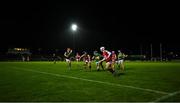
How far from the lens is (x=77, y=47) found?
111312 millimetres

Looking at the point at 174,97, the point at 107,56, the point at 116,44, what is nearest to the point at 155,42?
the point at 116,44

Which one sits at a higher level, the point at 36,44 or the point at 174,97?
the point at 36,44

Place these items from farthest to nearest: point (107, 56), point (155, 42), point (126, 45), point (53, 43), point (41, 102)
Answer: point (53, 43) < point (126, 45) < point (155, 42) < point (107, 56) < point (41, 102)

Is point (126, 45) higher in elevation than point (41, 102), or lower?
higher

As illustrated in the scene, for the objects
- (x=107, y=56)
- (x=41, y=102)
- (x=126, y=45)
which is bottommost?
(x=41, y=102)

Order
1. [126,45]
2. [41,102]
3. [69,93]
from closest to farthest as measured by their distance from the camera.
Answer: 1. [41,102]
2. [69,93]
3. [126,45]

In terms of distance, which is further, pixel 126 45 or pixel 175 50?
pixel 126 45

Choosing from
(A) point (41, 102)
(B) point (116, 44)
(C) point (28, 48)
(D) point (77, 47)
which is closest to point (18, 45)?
(C) point (28, 48)

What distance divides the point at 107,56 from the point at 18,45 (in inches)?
3791

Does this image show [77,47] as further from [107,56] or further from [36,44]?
[107,56]

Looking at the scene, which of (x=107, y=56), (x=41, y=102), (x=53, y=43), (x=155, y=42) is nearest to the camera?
(x=41, y=102)

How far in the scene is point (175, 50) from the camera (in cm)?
9844

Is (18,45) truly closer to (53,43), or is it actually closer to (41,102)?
(53,43)

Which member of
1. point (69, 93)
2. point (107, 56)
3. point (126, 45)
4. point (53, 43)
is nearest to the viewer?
point (69, 93)
